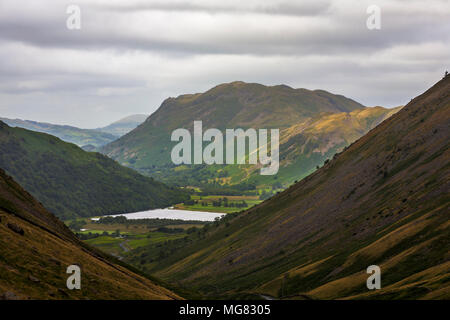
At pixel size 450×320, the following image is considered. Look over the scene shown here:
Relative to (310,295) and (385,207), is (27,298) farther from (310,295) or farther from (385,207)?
(385,207)

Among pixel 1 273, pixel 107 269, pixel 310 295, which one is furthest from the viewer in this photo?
pixel 310 295

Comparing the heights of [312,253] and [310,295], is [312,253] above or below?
above
